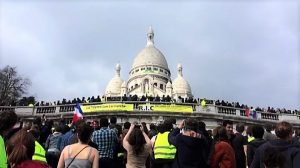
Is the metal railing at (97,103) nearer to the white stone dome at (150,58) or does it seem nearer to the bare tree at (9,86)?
the bare tree at (9,86)

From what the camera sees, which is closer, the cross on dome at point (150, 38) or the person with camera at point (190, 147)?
the person with camera at point (190, 147)

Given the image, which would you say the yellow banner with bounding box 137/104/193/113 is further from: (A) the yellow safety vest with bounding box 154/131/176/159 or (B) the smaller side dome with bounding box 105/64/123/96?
(B) the smaller side dome with bounding box 105/64/123/96

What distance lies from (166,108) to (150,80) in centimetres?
5057

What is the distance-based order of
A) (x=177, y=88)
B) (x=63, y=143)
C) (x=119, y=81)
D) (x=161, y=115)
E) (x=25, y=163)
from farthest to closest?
1. (x=119, y=81)
2. (x=177, y=88)
3. (x=161, y=115)
4. (x=63, y=143)
5. (x=25, y=163)

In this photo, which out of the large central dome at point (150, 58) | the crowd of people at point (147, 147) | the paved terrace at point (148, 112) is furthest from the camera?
the large central dome at point (150, 58)

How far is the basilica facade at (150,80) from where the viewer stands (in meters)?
87.7

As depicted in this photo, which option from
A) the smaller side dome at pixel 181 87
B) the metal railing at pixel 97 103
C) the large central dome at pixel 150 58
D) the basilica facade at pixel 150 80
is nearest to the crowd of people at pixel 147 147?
the metal railing at pixel 97 103

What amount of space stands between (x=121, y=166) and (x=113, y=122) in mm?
1737

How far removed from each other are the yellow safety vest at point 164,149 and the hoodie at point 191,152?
3.31 feet

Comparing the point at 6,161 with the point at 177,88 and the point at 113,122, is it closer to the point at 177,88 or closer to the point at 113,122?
the point at 113,122

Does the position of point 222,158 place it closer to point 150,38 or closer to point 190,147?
point 190,147

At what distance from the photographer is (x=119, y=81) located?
97812 mm

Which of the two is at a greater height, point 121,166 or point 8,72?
point 8,72

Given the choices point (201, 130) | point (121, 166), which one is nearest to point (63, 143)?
point (121, 166)
